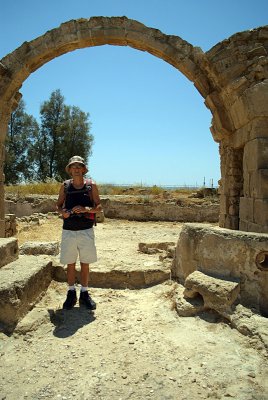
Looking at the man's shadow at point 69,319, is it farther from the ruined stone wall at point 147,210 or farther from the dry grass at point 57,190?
the dry grass at point 57,190

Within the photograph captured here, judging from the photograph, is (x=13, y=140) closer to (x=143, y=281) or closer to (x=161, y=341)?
(x=143, y=281)

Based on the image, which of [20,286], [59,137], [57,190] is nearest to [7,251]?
[20,286]

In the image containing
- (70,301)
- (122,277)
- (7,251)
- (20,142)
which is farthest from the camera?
(20,142)

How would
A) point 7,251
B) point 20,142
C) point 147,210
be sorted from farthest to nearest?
point 20,142 → point 147,210 → point 7,251

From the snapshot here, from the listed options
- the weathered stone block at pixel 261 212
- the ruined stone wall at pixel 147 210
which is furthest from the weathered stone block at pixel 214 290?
the ruined stone wall at pixel 147 210

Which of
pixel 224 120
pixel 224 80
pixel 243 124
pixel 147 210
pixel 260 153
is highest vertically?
pixel 224 80

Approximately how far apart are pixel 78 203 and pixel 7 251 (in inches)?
49.1

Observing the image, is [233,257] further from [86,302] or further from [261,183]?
[86,302]

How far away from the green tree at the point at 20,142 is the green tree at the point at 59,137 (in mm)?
706

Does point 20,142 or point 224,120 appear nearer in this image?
point 224,120

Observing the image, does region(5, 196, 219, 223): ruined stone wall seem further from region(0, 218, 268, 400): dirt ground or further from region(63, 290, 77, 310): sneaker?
region(63, 290, 77, 310): sneaker

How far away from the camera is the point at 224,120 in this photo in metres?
5.72

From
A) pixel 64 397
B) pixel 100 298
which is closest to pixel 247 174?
pixel 100 298

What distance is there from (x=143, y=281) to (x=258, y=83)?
3.39 m
